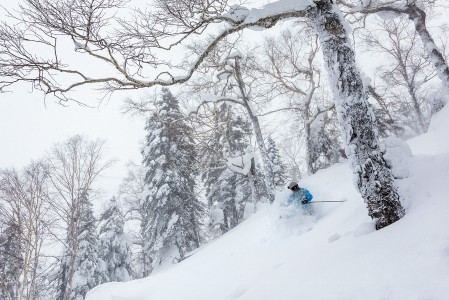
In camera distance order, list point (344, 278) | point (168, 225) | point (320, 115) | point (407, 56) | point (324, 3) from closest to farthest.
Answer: point (344, 278), point (324, 3), point (320, 115), point (168, 225), point (407, 56)

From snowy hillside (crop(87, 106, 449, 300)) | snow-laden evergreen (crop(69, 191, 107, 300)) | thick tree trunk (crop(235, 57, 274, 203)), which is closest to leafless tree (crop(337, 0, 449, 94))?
snowy hillside (crop(87, 106, 449, 300))

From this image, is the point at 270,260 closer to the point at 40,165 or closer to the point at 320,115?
the point at 320,115

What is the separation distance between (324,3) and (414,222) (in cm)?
353

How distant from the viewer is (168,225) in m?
18.2

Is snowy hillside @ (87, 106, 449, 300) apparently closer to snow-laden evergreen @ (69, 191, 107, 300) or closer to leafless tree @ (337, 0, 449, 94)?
leafless tree @ (337, 0, 449, 94)

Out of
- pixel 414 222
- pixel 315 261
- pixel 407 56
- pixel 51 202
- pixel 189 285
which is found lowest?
pixel 189 285

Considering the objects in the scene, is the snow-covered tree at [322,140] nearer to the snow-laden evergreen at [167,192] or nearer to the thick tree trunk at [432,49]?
the thick tree trunk at [432,49]

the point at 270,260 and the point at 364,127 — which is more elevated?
the point at 364,127

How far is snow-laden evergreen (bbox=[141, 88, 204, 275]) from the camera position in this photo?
1839 cm

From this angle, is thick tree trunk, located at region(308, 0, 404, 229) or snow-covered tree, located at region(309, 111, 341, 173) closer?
thick tree trunk, located at region(308, 0, 404, 229)

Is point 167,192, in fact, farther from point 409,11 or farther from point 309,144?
point 409,11

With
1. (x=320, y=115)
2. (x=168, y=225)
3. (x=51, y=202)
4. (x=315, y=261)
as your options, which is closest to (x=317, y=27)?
(x=315, y=261)

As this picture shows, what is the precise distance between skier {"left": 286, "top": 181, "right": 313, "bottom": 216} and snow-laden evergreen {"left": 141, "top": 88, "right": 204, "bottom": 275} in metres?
10.4

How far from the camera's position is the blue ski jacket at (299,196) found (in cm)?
811
